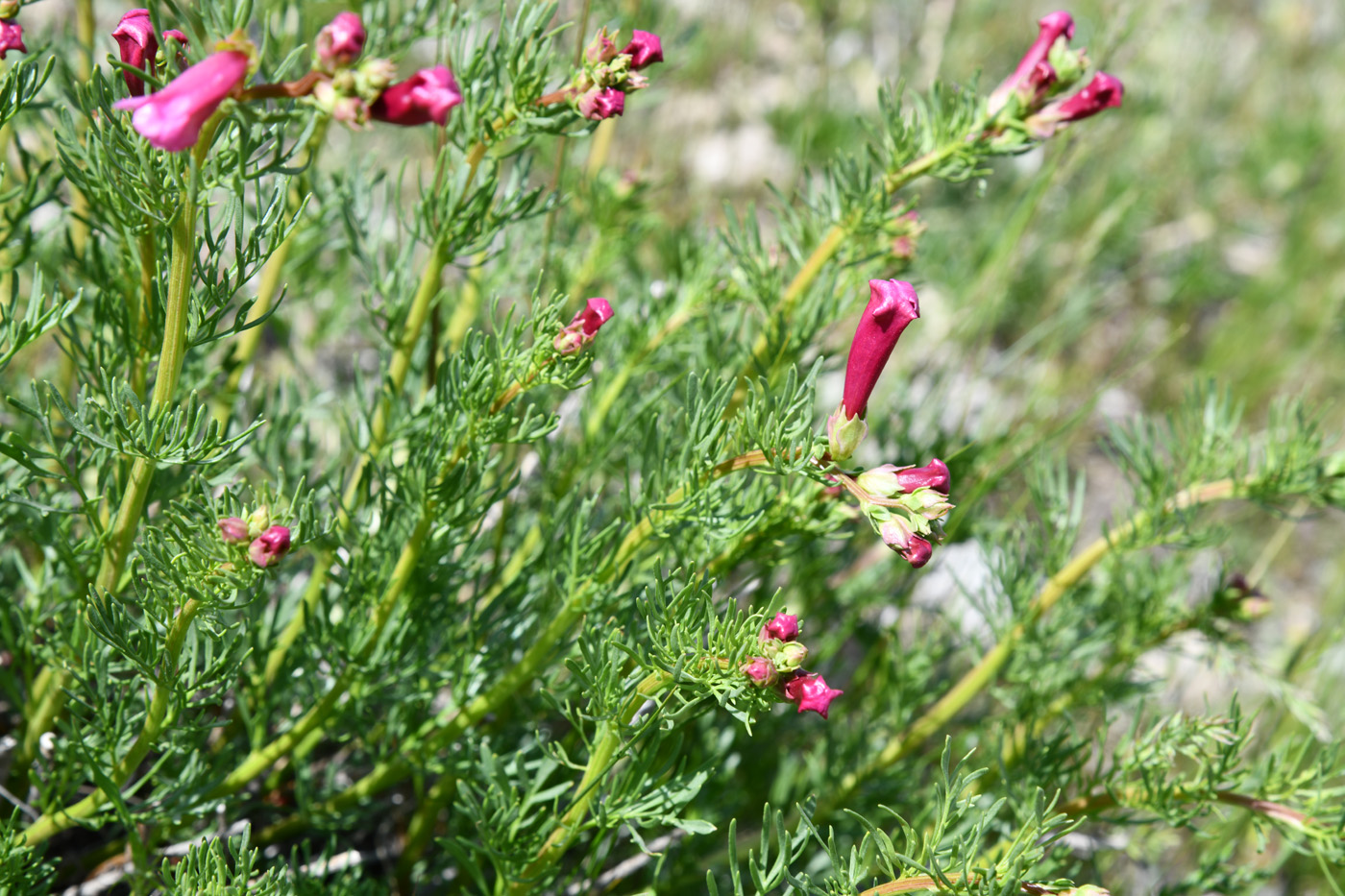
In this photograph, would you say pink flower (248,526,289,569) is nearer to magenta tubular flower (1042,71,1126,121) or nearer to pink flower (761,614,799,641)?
pink flower (761,614,799,641)

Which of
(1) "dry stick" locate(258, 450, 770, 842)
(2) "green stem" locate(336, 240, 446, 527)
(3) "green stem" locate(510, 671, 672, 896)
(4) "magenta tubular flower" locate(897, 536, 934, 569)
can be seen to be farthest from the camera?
(2) "green stem" locate(336, 240, 446, 527)

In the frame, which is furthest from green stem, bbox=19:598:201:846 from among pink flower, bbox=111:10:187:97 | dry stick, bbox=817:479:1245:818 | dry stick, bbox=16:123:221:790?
dry stick, bbox=817:479:1245:818

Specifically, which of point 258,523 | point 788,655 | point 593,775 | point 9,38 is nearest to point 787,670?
point 788,655

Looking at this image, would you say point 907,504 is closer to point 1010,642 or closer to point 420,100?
point 420,100

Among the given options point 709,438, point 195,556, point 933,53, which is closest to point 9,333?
point 195,556

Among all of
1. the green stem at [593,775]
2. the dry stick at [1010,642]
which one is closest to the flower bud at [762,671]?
the green stem at [593,775]

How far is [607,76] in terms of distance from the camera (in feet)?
3.62

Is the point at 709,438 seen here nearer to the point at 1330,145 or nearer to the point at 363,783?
the point at 363,783

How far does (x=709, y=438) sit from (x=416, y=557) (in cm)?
→ 42

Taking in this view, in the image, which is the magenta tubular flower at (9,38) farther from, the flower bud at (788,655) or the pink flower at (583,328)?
the flower bud at (788,655)

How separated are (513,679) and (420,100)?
754mm

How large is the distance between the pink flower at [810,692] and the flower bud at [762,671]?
0.03 m

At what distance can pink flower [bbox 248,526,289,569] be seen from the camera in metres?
0.96

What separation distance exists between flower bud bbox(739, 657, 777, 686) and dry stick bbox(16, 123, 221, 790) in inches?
25.2
